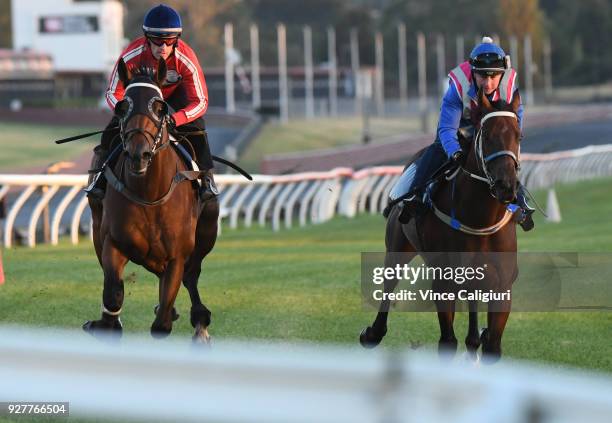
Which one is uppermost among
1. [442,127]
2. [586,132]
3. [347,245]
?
[442,127]

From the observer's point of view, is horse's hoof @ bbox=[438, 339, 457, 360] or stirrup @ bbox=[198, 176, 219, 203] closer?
horse's hoof @ bbox=[438, 339, 457, 360]

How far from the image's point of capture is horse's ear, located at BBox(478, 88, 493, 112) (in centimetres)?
757

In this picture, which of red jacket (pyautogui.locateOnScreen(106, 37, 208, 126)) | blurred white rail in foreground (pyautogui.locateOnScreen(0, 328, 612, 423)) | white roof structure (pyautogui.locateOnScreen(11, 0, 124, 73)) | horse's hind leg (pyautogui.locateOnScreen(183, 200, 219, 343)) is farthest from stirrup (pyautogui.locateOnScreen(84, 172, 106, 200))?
white roof structure (pyautogui.locateOnScreen(11, 0, 124, 73))

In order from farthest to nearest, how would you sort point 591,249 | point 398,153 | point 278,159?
point 398,153
point 278,159
point 591,249

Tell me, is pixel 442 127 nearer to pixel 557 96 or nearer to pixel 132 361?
pixel 132 361

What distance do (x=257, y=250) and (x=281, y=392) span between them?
47.1ft

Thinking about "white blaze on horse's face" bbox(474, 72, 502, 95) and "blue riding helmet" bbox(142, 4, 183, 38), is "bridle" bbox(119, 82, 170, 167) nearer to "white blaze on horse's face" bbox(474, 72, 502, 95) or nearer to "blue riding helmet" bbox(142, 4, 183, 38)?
"blue riding helmet" bbox(142, 4, 183, 38)

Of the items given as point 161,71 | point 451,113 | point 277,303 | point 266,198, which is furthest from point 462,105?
point 266,198

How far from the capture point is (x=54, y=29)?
111875mm

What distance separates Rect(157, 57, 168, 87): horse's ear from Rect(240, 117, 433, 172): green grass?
39365 millimetres

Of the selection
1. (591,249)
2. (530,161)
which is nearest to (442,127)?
(591,249)

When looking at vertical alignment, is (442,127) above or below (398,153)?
above

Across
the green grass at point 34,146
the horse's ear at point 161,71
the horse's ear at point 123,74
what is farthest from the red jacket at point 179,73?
the green grass at point 34,146

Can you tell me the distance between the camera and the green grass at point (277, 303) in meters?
8.91
